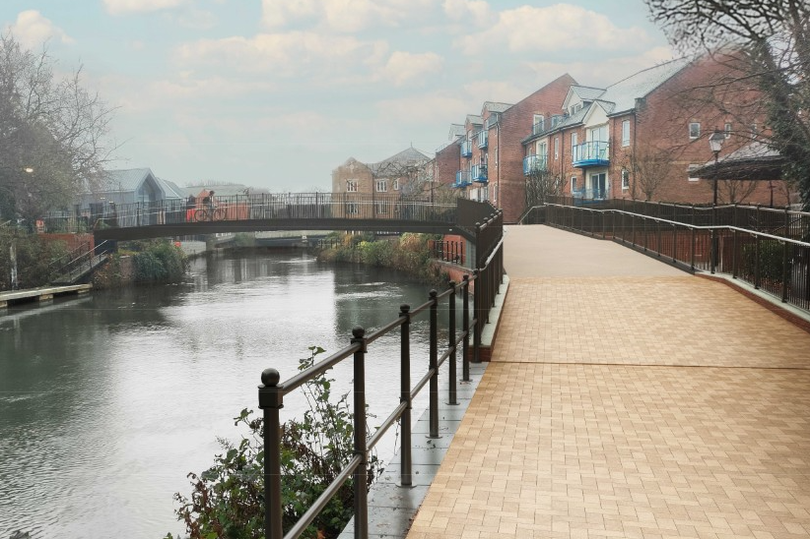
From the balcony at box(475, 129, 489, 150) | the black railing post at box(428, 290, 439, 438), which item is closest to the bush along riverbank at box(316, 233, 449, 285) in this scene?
the balcony at box(475, 129, 489, 150)

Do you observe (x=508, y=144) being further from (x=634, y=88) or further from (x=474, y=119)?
(x=634, y=88)

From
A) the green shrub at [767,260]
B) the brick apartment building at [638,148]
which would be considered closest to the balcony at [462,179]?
the brick apartment building at [638,148]

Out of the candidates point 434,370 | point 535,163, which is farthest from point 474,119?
point 434,370

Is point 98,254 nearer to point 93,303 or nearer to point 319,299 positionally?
point 93,303

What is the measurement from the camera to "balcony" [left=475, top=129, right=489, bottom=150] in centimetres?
6356

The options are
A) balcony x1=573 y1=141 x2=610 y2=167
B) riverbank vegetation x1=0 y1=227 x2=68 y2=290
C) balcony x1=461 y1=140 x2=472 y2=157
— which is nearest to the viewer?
riverbank vegetation x1=0 y1=227 x2=68 y2=290

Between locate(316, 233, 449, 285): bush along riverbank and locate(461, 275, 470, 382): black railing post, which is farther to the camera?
locate(316, 233, 449, 285): bush along riverbank

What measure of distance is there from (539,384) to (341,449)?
2188mm

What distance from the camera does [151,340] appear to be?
23.7 m

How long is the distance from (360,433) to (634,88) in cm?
4714

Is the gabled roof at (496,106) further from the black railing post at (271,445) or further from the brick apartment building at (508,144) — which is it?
the black railing post at (271,445)

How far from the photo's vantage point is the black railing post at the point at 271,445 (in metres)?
2.22

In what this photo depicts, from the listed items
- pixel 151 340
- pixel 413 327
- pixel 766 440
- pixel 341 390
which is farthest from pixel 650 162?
pixel 766 440

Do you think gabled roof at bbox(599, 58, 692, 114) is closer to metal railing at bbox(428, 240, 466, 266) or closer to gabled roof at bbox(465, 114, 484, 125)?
metal railing at bbox(428, 240, 466, 266)
